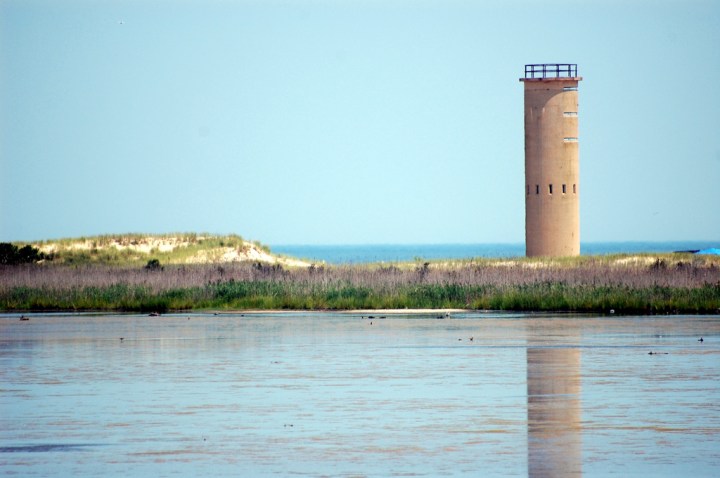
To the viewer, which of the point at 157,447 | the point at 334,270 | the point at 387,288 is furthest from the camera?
the point at 334,270

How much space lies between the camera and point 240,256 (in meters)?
61.2

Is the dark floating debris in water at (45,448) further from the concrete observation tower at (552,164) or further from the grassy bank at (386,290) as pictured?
the concrete observation tower at (552,164)

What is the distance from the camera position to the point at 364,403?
16953mm

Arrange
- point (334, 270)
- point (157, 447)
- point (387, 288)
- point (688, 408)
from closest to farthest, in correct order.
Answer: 1. point (157, 447)
2. point (688, 408)
3. point (387, 288)
4. point (334, 270)

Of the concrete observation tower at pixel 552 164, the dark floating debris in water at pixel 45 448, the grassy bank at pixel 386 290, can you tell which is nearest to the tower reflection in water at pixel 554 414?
the dark floating debris in water at pixel 45 448

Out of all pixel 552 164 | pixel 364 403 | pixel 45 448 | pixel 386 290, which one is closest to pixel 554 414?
pixel 364 403

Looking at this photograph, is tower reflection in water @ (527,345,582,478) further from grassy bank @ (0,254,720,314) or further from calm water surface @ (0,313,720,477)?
grassy bank @ (0,254,720,314)

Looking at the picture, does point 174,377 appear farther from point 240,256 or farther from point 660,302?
point 240,256

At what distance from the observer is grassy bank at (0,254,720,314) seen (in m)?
37.5

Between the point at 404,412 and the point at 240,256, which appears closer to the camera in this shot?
the point at 404,412

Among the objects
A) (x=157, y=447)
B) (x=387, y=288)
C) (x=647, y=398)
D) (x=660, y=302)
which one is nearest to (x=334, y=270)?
(x=387, y=288)

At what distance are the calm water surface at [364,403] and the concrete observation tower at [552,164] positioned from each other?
32.3 meters

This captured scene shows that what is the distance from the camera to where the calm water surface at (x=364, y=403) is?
12789mm

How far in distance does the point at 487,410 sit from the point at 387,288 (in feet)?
82.4
